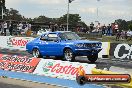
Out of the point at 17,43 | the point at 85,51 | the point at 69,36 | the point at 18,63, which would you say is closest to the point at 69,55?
the point at 85,51

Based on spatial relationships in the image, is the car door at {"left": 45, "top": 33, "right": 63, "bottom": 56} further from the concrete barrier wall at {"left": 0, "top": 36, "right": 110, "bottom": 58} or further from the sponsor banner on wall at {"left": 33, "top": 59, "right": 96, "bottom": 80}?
the concrete barrier wall at {"left": 0, "top": 36, "right": 110, "bottom": 58}

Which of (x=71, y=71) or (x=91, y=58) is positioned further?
(x=91, y=58)

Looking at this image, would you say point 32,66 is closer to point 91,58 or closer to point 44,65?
point 44,65

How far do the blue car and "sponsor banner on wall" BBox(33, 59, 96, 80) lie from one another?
5030 millimetres

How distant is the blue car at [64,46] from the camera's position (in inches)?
719

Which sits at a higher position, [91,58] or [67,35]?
[67,35]

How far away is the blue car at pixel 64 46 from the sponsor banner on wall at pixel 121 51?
2863 mm

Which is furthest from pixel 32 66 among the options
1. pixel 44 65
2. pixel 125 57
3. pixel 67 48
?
pixel 125 57

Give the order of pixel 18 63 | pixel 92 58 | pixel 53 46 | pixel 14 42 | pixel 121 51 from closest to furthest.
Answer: pixel 18 63
pixel 92 58
pixel 53 46
pixel 121 51
pixel 14 42

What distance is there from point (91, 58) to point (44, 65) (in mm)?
6574

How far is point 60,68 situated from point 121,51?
33.1 ft

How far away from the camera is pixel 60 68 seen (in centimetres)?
1253

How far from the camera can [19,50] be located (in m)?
28.7

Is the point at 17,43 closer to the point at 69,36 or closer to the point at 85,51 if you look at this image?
the point at 69,36
